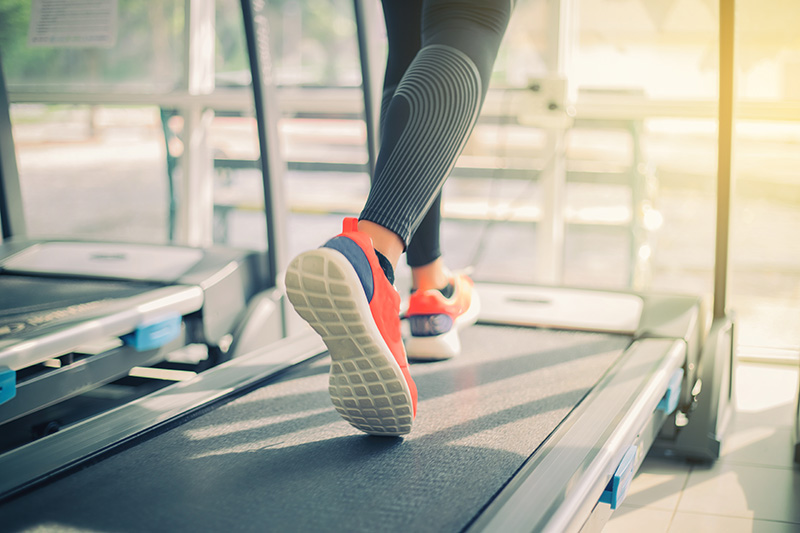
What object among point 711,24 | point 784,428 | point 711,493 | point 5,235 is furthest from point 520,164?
point 5,235

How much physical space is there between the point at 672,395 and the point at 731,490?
221mm

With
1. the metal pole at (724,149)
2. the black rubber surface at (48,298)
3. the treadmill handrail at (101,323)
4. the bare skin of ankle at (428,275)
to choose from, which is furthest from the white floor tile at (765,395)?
the black rubber surface at (48,298)

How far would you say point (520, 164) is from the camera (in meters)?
2.75

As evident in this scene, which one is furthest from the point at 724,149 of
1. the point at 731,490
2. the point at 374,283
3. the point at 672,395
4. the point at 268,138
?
the point at 268,138

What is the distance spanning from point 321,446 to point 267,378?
380 mm

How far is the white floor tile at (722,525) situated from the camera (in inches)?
47.7

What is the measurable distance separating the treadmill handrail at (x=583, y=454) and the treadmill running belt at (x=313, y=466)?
1.1 inches

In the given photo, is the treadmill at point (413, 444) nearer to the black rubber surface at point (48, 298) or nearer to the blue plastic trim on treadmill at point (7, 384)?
the blue plastic trim on treadmill at point (7, 384)

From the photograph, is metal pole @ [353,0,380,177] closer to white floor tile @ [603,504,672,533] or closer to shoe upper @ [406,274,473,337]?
shoe upper @ [406,274,473,337]

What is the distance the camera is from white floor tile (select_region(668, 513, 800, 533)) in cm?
121

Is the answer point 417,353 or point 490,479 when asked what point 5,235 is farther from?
point 490,479

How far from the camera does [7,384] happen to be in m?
1.20

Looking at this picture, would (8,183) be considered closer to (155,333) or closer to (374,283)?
(155,333)

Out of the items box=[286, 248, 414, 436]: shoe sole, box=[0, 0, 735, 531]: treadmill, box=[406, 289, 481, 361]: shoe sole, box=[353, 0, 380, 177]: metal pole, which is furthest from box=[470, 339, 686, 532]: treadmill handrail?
box=[353, 0, 380, 177]: metal pole
